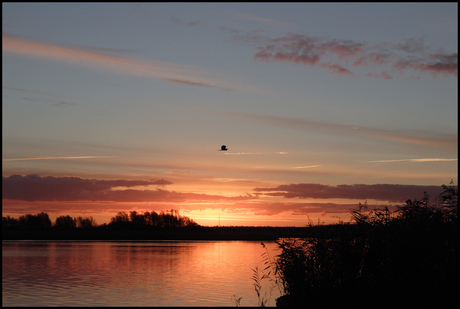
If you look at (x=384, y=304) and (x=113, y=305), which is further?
(x=113, y=305)

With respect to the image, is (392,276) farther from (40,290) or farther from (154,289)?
(40,290)

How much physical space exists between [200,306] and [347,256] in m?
8.42

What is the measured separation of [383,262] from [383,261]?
0.05 m

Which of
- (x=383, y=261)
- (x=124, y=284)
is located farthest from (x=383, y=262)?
(x=124, y=284)

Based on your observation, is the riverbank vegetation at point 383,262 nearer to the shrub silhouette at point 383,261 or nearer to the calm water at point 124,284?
the shrub silhouette at point 383,261

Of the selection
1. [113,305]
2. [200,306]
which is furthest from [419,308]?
[113,305]

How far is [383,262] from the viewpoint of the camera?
2191 cm

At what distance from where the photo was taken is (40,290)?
28781 mm

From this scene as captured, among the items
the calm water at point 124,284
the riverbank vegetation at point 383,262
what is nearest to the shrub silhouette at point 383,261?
the riverbank vegetation at point 383,262

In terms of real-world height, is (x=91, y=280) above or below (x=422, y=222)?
below

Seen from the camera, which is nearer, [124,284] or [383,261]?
[383,261]

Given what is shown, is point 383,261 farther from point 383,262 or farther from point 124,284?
point 124,284

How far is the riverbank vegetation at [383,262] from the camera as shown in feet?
67.8

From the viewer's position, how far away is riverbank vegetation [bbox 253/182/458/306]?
20.7m
